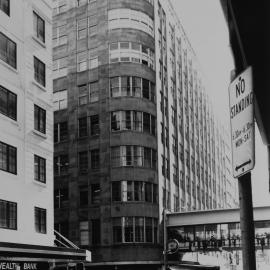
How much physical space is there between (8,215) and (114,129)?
26555 millimetres

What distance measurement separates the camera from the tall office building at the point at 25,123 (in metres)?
29.6

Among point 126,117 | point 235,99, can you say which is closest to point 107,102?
point 126,117

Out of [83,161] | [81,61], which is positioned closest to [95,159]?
[83,161]

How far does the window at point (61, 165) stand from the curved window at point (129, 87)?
8.30 metres

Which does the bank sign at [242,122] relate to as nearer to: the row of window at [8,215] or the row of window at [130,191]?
the row of window at [8,215]

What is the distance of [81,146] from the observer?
5700 centimetres

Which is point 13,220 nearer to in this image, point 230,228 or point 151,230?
point 151,230

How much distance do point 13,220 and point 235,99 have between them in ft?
87.7

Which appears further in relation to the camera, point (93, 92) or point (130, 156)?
point (93, 92)

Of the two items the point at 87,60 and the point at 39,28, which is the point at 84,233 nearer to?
the point at 87,60

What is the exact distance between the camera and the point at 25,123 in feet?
104

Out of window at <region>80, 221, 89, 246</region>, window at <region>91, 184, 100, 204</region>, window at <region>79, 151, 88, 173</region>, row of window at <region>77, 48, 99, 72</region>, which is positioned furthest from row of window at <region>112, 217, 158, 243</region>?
row of window at <region>77, 48, 99, 72</region>

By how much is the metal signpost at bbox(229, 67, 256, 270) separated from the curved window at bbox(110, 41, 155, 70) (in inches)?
2066

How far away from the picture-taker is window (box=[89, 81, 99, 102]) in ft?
188
